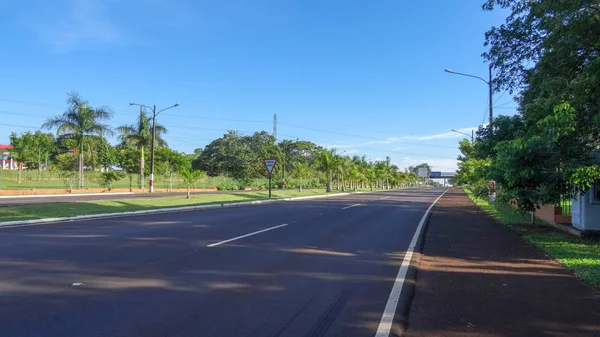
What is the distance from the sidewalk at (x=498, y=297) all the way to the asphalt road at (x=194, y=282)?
668mm

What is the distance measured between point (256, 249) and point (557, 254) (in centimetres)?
650

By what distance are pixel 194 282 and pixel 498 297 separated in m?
4.40

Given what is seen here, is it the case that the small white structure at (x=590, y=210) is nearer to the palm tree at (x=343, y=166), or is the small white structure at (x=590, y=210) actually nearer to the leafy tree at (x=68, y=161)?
the palm tree at (x=343, y=166)

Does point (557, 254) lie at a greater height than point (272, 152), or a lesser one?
lesser

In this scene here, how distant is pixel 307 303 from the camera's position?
19.7 feet

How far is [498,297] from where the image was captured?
6.36m

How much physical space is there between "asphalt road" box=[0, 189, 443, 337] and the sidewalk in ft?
2.19

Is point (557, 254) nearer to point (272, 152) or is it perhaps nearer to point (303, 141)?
point (272, 152)

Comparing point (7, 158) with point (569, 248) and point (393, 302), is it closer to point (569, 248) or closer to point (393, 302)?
point (569, 248)

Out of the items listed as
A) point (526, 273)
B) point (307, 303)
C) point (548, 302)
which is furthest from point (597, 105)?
point (307, 303)

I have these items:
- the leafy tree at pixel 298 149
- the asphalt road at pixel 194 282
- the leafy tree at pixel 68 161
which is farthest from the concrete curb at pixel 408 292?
the leafy tree at pixel 298 149

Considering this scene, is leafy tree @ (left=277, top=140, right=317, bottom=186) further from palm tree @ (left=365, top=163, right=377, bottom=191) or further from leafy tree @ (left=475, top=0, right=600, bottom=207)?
leafy tree @ (left=475, top=0, right=600, bottom=207)

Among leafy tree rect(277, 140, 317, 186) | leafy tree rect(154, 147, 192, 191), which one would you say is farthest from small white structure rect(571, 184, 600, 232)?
leafy tree rect(277, 140, 317, 186)

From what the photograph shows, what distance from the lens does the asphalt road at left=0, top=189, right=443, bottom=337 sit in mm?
5066
